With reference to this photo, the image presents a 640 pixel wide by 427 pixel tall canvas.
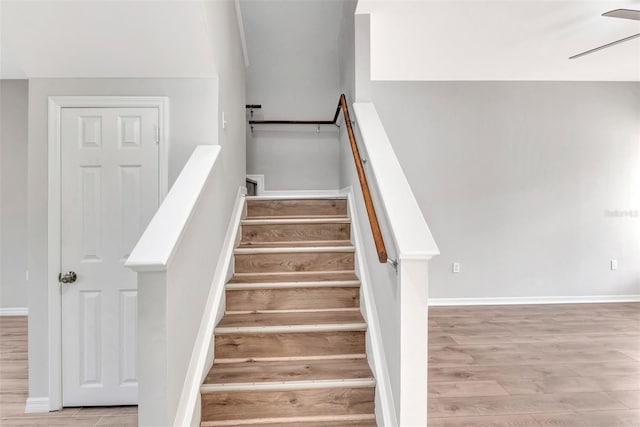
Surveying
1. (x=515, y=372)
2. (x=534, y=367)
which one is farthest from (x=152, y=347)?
(x=534, y=367)

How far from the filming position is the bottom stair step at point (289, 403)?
1.91 meters

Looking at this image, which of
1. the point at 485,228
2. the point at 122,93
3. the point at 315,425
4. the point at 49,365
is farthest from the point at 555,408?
the point at 122,93

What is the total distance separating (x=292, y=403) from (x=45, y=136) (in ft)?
7.49

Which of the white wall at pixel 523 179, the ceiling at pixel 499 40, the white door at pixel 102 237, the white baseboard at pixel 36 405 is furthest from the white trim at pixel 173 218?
the white wall at pixel 523 179

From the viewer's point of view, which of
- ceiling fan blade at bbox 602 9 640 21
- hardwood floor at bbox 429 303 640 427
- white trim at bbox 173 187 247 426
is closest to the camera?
white trim at bbox 173 187 247 426

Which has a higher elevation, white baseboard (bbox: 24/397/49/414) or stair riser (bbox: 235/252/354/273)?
stair riser (bbox: 235/252/354/273)

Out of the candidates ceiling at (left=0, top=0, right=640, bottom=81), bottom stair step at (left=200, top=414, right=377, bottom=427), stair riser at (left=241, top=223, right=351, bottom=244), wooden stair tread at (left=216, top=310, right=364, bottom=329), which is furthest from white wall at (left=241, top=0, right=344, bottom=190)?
bottom stair step at (left=200, top=414, right=377, bottom=427)

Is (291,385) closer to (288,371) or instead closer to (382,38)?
(288,371)

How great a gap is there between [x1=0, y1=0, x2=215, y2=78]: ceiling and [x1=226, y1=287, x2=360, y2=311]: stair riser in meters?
1.50

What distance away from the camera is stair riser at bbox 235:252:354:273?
8.81 feet

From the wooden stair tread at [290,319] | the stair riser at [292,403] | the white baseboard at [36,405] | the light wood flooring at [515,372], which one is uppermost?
the wooden stair tread at [290,319]

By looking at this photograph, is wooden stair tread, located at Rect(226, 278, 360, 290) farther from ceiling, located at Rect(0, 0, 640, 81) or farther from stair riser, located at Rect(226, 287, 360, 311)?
ceiling, located at Rect(0, 0, 640, 81)

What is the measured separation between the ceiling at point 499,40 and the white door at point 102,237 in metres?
2.02

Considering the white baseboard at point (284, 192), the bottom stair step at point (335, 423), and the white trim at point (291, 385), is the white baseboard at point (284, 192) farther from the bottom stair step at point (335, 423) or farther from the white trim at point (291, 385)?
the bottom stair step at point (335, 423)
